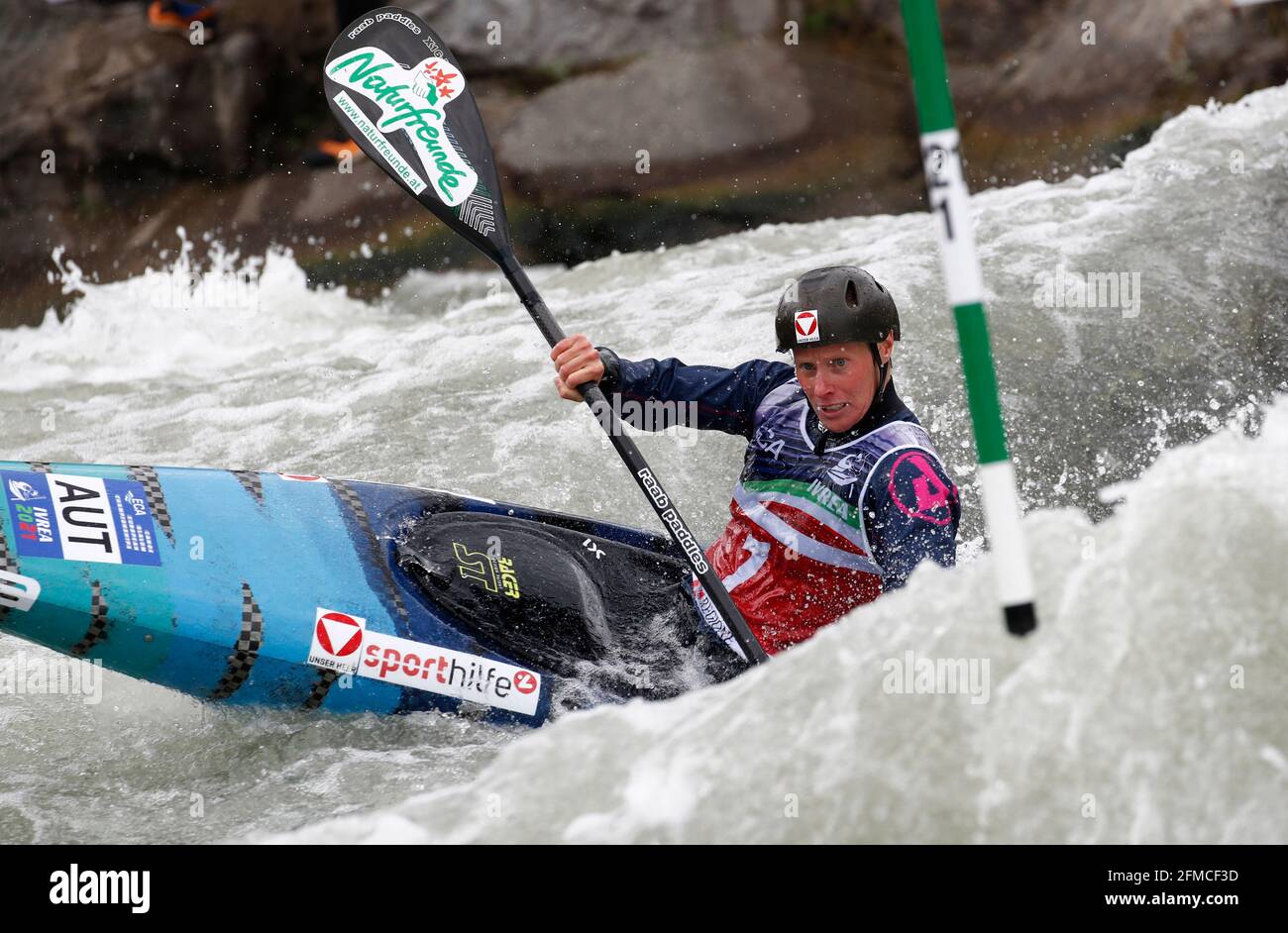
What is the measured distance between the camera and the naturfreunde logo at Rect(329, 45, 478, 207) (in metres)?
3.44

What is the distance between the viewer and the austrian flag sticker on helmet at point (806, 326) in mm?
2893

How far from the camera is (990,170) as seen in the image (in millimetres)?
8672

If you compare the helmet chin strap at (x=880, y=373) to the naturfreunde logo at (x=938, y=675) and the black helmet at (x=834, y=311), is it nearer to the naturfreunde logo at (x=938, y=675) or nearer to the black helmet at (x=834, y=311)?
the black helmet at (x=834, y=311)

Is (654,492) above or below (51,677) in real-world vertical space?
above

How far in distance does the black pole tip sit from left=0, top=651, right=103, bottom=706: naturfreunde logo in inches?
99.4

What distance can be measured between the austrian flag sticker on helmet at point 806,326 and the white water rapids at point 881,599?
0.75 m

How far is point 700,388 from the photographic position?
3379mm

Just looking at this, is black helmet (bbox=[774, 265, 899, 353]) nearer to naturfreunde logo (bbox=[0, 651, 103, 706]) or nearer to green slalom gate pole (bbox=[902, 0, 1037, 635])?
green slalom gate pole (bbox=[902, 0, 1037, 635])

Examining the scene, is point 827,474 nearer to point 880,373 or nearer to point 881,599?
point 880,373

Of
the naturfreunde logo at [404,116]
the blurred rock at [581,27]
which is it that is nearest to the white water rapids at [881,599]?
the naturfreunde logo at [404,116]

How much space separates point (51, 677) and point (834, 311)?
96.8 inches

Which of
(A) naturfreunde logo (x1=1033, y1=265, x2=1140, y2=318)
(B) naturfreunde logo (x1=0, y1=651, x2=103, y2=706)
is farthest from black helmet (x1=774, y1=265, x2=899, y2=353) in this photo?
(A) naturfreunde logo (x1=1033, y1=265, x2=1140, y2=318)
